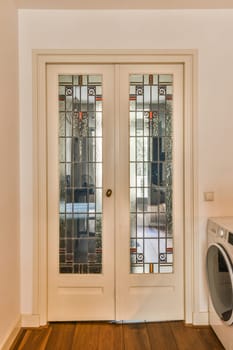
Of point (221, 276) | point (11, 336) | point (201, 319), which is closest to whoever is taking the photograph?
point (221, 276)

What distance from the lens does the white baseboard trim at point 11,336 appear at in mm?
2049

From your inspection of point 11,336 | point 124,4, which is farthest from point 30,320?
point 124,4

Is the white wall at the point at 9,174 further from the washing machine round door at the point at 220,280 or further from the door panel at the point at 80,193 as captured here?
the washing machine round door at the point at 220,280

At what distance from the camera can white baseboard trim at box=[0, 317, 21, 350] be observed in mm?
2049

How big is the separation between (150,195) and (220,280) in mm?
843

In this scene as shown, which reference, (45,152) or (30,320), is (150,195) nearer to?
(45,152)

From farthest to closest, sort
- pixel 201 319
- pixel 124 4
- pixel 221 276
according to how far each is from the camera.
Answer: pixel 201 319, pixel 124 4, pixel 221 276

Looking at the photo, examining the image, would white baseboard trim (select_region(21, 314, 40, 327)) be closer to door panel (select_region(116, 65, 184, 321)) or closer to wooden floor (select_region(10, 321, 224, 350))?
wooden floor (select_region(10, 321, 224, 350))

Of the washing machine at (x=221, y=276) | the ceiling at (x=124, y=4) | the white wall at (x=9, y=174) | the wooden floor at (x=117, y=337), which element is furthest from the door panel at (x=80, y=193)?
the washing machine at (x=221, y=276)

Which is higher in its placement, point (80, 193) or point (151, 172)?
point (151, 172)

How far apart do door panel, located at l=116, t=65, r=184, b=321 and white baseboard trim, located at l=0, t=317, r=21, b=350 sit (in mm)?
817

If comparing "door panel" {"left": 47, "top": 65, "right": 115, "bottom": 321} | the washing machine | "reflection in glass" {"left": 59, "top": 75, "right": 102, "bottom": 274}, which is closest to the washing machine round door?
the washing machine

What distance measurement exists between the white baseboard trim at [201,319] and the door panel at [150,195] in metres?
0.12

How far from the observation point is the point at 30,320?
7.84ft
